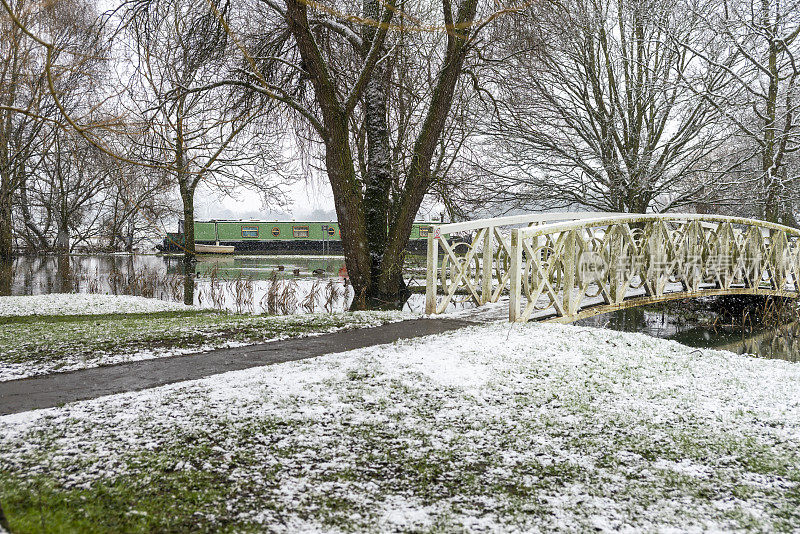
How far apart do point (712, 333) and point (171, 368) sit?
33.0ft

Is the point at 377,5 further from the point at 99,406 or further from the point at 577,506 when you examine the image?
the point at 577,506

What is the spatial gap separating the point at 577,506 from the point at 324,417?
1.50 m

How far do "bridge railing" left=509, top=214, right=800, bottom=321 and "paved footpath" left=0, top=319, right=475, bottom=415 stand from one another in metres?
1.36

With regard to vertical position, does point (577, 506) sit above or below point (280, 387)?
below

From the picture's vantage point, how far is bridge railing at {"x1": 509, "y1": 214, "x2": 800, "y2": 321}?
6641mm

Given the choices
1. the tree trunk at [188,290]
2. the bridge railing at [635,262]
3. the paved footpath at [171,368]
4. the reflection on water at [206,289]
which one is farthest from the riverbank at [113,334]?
the tree trunk at [188,290]

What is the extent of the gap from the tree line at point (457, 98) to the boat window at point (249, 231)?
67.8ft

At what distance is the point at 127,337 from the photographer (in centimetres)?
577

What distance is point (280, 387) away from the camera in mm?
3734

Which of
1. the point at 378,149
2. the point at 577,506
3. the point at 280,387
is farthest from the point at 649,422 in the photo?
the point at 378,149

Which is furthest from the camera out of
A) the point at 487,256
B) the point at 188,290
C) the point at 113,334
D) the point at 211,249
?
the point at 211,249

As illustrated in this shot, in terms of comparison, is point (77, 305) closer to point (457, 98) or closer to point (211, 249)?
point (457, 98)

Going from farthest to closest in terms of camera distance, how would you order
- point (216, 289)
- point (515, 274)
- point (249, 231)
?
point (249, 231)
point (216, 289)
point (515, 274)

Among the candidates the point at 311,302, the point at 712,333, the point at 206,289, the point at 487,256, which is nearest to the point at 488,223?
the point at 487,256
